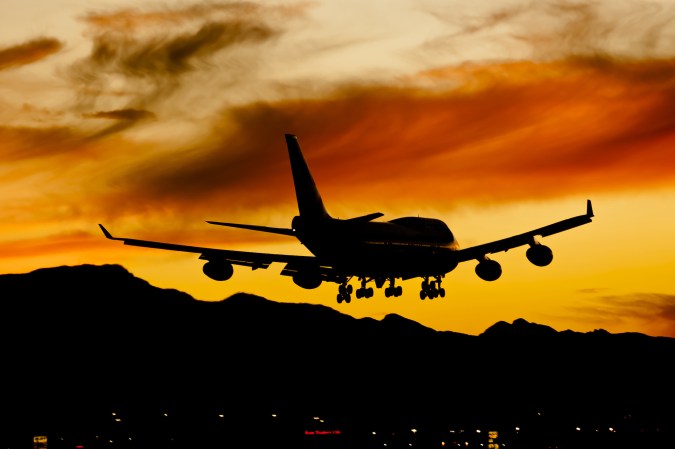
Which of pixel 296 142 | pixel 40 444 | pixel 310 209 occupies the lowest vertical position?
pixel 40 444

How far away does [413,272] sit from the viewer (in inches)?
3846

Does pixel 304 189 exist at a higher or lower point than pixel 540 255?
higher

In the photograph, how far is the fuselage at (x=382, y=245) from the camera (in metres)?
87.9

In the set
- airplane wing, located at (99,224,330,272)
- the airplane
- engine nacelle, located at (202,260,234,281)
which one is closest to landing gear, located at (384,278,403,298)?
the airplane

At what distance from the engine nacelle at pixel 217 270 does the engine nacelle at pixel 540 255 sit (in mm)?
26558

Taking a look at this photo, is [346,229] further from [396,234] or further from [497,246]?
[497,246]

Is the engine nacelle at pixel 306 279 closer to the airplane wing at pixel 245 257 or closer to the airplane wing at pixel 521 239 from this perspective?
the airplane wing at pixel 245 257

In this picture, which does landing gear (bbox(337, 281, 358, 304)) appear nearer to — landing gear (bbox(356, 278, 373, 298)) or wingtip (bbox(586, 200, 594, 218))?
landing gear (bbox(356, 278, 373, 298))

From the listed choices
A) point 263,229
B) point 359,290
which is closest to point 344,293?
point 359,290

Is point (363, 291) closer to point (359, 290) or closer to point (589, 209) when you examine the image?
point (359, 290)

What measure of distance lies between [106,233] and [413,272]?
115 feet

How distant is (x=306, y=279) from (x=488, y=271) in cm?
1756

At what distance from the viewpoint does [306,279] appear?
93.3m

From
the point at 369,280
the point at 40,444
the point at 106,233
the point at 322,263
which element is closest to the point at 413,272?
the point at 369,280
